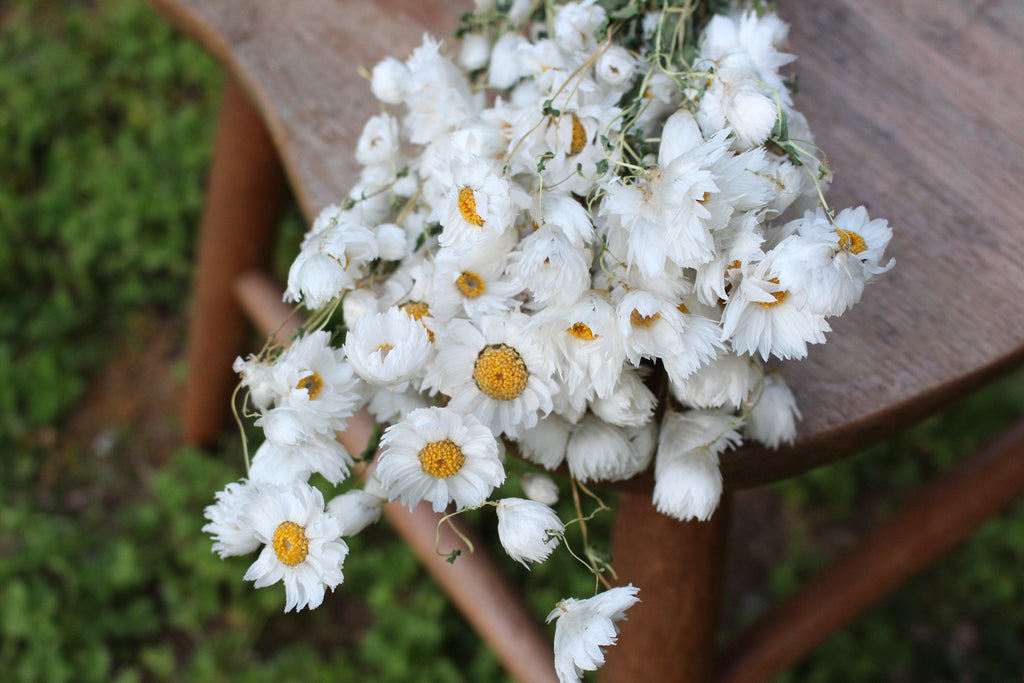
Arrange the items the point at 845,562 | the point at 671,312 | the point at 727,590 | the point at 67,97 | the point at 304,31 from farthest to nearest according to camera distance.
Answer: the point at 67,97 → the point at 727,590 → the point at 845,562 → the point at 304,31 → the point at 671,312

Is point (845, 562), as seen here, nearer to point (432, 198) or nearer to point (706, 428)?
point (706, 428)

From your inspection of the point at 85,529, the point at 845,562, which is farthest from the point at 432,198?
the point at 85,529

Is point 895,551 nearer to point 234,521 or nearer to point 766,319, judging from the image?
point 766,319

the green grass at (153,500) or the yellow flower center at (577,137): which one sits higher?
the yellow flower center at (577,137)

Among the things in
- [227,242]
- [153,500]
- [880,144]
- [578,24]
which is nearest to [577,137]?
[578,24]

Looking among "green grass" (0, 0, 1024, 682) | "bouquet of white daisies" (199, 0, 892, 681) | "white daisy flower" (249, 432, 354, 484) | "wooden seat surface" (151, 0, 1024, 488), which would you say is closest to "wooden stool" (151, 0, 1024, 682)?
"wooden seat surface" (151, 0, 1024, 488)

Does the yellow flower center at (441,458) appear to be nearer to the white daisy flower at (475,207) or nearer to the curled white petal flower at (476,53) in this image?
the white daisy flower at (475,207)

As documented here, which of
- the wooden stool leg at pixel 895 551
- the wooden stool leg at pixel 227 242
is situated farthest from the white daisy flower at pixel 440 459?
the wooden stool leg at pixel 227 242
